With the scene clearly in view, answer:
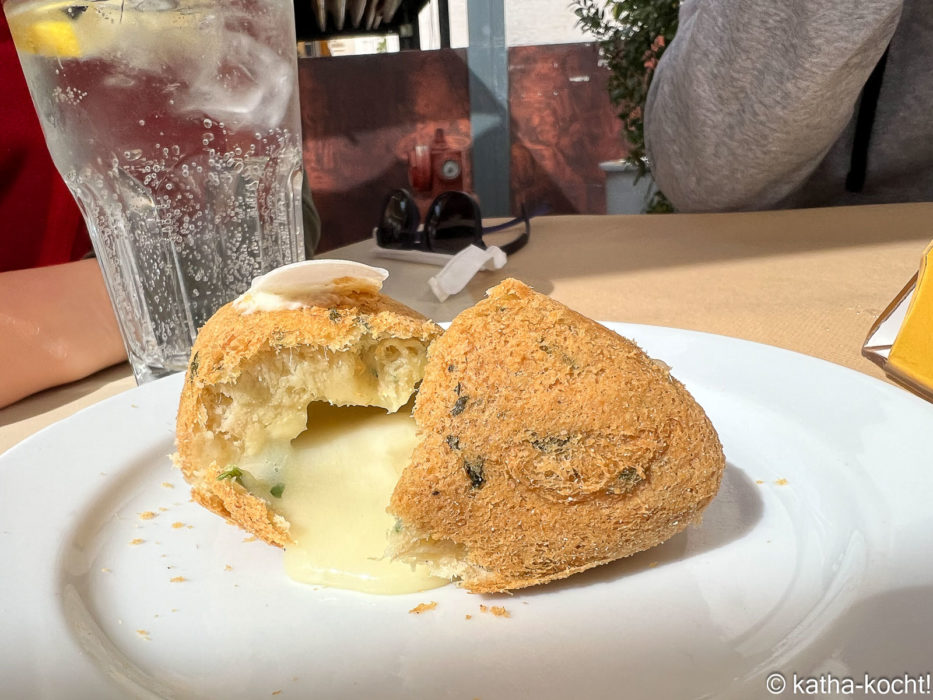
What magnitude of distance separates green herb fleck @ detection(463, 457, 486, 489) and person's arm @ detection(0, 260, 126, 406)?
70cm

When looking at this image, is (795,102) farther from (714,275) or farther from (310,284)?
(310,284)

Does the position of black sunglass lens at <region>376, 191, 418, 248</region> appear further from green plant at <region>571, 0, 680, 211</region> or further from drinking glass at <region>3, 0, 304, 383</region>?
green plant at <region>571, 0, 680, 211</region>

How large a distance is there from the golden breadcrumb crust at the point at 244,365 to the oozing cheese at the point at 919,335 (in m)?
0.49

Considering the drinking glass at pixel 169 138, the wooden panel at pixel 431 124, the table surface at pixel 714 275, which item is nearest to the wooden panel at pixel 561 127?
the wooden panel at pixel 431 124

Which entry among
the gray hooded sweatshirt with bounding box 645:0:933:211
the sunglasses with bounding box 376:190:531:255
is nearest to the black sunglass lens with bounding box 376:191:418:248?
the sunglasses with bounding box 376:190:531:255

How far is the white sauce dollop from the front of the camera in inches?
26.5

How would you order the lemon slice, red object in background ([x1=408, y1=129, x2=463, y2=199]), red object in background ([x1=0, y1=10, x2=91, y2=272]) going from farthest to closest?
red object in background ([x1=408, y1=129, x2=463, y2=199]), red object in background ([x1=0, y1=10, x2=91, y2=272]), the lemon slice

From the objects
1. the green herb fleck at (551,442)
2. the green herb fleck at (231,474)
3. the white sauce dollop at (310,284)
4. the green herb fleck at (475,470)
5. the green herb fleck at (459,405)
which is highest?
the white sauce dollop at (310,284)

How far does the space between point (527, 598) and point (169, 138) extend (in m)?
0.73

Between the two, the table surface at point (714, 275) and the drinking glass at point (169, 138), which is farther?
the table surface at point (714, 275)

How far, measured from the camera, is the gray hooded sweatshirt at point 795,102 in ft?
5.51

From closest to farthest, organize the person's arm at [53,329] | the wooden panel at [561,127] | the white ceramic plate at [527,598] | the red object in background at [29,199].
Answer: the white ceramic plate at [527,598]
the person's arm at [53,329]
the red object in background at [29,199]
the wooden panel at [561,127]

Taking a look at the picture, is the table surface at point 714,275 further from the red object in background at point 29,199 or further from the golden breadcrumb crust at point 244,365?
the red object in background at point 29,199

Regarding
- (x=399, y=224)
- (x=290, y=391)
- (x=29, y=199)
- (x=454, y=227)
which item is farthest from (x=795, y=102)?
(x=29, y=199)
